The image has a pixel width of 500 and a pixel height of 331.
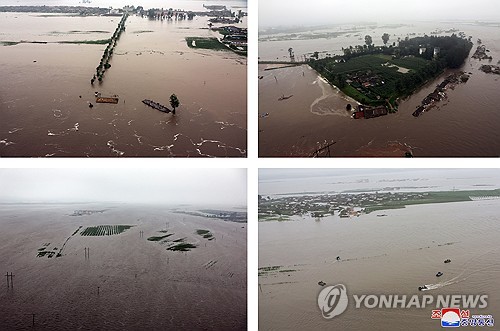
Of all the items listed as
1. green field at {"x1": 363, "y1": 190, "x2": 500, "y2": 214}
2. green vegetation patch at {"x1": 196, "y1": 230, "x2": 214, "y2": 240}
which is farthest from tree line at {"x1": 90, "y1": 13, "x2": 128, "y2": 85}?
green field at {"x1": 363, "y1": 190, "x2": 500, "y2": 214}

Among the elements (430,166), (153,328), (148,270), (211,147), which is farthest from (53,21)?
(430,166)

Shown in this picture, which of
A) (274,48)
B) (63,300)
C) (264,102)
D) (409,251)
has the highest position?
(274,48)

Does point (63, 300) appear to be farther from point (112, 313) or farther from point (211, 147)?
point (211, 147)

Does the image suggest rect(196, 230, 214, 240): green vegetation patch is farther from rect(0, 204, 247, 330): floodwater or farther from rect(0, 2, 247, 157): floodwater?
rect(0, 2, 247, 157): floodwater

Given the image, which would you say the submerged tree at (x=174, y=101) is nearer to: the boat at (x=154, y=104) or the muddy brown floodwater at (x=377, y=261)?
the boat at (x=154, y=104)

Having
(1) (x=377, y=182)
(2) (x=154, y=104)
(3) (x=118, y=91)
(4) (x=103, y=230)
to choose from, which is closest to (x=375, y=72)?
(1) (x=377, y=182)

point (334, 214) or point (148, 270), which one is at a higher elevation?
point (334, 214)
